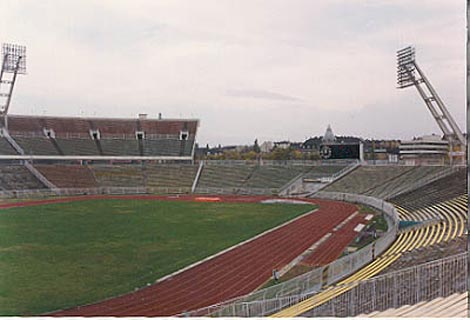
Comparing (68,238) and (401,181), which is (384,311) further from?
(401,181)

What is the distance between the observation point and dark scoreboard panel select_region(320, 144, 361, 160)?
24.2 m

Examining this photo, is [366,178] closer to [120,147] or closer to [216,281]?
[120,147]

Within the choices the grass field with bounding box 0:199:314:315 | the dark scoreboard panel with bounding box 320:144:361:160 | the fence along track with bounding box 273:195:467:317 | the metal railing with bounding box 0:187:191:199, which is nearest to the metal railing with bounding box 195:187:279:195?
the metal railing with bounding box 0:187:191:199

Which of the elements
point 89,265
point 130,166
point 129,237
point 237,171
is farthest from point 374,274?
point 130,166

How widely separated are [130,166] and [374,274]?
21.8m

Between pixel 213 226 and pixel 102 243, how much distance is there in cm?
332

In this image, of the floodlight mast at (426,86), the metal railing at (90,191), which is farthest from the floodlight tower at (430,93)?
the metal railing at (90,191)

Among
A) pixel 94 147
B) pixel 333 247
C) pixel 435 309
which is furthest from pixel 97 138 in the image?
pixel 435 309

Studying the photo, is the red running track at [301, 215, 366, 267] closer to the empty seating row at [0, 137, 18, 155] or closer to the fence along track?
the fence along track

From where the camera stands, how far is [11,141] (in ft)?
84.2

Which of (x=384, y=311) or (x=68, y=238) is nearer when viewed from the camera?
(x=384, y=311)

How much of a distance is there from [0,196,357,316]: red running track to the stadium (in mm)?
31

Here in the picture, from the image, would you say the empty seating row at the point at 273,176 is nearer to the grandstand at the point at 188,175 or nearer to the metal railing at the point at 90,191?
the grandstand at the point at 188,175

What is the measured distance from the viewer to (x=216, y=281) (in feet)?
25.5
